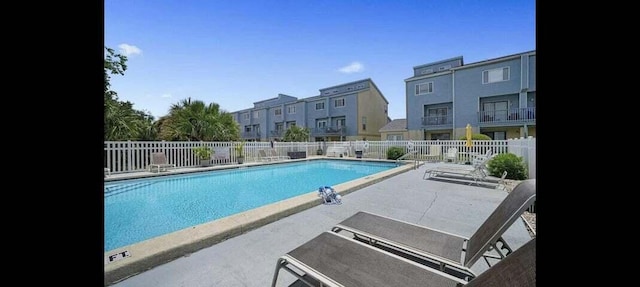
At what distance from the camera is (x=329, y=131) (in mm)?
32812

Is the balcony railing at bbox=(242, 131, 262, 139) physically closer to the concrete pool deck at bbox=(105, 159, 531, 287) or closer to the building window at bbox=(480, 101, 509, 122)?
the building window at bbox=(480, 101, 509, 122)

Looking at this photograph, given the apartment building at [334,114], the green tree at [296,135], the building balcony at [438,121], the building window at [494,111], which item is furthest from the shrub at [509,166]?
the apartment building at [334,114]

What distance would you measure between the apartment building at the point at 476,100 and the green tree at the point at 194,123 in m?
18.5

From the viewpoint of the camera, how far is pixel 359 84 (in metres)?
33.6

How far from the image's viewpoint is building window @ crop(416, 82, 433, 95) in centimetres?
2468

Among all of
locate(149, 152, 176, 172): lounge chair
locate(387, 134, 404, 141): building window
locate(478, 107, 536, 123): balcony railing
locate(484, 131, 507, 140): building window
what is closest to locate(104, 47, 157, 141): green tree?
locate(149, 152, 176, 172): lounge chair

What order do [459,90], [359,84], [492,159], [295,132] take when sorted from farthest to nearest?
1. [359,84]
2. [295,132]
3. [459,90]
4. [492,159]

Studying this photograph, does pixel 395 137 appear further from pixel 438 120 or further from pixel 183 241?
pixel 183 241

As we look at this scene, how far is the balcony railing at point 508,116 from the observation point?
19.3 metres

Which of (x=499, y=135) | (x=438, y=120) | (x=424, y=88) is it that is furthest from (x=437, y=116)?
(x=499, y=135)

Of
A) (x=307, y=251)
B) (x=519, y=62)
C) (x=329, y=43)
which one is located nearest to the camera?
(x=307, y=251)

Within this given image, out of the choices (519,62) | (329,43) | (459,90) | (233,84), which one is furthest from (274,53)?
(519,62)
